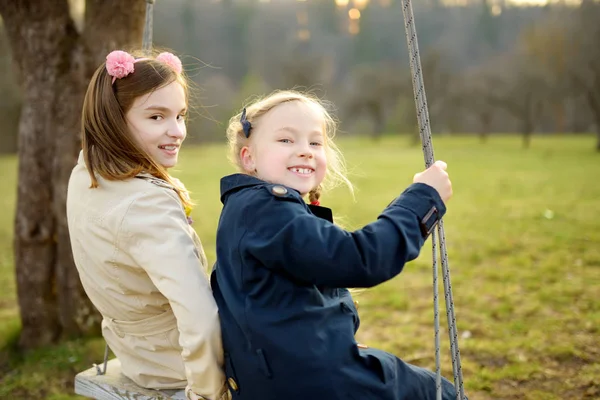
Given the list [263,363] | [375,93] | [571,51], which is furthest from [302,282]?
[375,93]

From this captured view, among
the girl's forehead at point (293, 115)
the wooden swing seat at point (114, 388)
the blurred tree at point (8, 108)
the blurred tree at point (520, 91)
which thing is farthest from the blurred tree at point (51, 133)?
the blurred tree at point (8, 108)

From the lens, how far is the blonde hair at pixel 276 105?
1.93 meters

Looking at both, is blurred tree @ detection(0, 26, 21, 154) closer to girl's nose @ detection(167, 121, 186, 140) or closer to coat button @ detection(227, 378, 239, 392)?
girl's nose @ detection(167, 121, 186, 140)

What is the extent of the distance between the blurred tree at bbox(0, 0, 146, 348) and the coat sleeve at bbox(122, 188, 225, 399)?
1.99 meters

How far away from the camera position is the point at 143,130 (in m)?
2.12

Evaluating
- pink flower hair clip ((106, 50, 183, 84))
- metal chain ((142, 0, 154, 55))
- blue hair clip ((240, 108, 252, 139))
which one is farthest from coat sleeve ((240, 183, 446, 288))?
metal chain ((142, 0, 154, 55))

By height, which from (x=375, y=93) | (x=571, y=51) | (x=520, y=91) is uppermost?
(x=571, y=51)

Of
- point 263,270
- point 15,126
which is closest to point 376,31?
point 15,126

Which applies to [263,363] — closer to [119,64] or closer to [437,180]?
[437,180]

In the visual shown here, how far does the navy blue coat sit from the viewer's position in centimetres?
160

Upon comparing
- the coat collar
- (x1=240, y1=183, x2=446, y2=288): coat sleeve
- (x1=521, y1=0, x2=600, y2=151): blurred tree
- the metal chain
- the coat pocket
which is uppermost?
(x1=521, y1=0, x2=600, y2=151): blurred tree

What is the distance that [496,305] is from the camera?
4926 millimetres

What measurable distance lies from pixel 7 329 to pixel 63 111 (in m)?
1.64

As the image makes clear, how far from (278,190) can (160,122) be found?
690 mm
